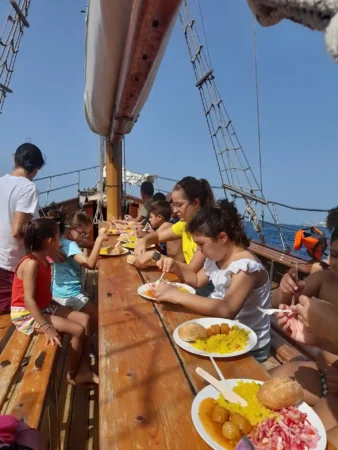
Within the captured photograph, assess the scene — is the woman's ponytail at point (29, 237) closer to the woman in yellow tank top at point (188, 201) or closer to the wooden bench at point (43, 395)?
the wooden bench at point (43, 395)

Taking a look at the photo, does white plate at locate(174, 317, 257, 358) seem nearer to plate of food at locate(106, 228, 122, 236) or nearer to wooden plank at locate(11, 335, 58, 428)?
wooden plank at locate(11, 335, 58, 428)

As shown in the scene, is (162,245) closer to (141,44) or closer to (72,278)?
(72,278)

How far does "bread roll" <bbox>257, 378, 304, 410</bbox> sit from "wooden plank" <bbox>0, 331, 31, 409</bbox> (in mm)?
1230

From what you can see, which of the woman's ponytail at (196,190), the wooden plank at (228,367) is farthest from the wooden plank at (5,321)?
the woman's ponytail at (196,190)

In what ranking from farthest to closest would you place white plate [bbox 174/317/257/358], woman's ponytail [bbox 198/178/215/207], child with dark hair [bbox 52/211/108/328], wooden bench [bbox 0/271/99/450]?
woman's ponytail [bbox 198/178/215/207] < child with dark hair [bbox 52/211/108/328] < wooden bench [bbox 0/271/99/450] < white plate [bbox 174/317/257/358]

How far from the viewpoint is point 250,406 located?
101 centimetres

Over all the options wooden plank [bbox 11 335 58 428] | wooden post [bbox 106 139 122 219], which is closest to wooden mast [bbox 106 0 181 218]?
wooden plank [bbox 11 335 58 428]

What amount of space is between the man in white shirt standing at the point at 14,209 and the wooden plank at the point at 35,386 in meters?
0.78

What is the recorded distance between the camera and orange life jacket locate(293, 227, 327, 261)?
5.45 feet

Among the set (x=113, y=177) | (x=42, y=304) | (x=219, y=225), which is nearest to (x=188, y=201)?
(x=219, y=225)

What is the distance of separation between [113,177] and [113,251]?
341 cm

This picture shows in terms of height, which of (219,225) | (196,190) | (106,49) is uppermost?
(106,49)

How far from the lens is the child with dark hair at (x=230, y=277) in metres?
1.74

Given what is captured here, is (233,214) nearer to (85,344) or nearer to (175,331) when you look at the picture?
(175,331)
